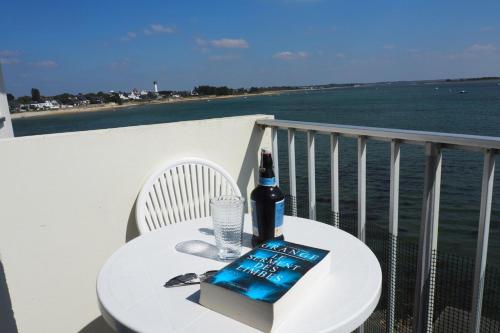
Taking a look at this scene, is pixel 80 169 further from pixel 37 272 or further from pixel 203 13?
pixel 203 13

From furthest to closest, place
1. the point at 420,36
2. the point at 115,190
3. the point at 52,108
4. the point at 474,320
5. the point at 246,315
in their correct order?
the point at 52,108 < the point at 420,36 < the point at 115,190 < the point at 474,320 < the point at 246,315

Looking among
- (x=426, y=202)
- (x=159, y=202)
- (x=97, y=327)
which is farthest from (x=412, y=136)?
(x=97, y=327)

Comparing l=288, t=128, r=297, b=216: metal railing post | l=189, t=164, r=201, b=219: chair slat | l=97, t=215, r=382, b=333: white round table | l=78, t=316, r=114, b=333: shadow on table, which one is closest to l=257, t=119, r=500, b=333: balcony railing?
l=288, t=128, r=297, b=216: metal railing post

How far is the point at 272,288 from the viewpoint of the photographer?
2.63ft

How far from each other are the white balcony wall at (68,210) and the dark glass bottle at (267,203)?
46.8 inches

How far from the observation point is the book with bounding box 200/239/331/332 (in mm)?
767

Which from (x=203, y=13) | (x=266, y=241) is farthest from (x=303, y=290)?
(x=203, y=13)

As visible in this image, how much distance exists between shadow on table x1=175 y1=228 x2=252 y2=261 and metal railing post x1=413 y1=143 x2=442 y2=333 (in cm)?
80

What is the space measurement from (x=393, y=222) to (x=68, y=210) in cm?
165

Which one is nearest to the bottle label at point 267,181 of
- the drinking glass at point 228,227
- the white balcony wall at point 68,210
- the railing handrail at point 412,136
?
the drinking glass at point 228,227

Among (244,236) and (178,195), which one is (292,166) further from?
(244,236)

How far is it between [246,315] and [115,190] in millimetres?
1519

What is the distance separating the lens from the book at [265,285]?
0.77m

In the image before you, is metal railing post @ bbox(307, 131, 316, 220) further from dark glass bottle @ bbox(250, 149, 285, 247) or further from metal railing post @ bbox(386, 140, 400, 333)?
dark glass bottle @ bbox(250, 149, 285, 247)
